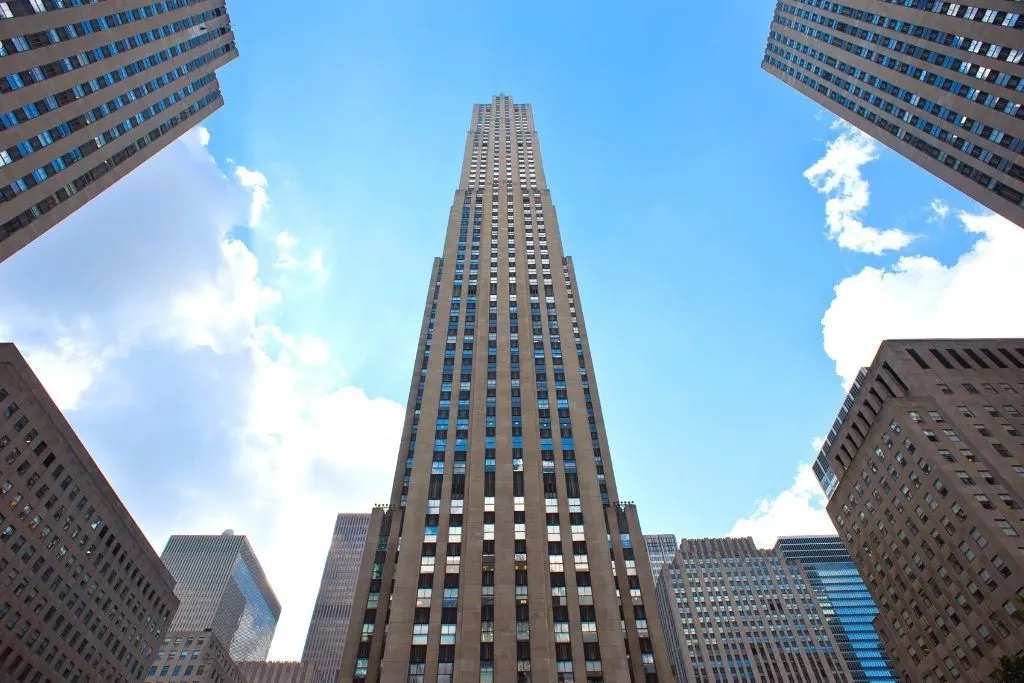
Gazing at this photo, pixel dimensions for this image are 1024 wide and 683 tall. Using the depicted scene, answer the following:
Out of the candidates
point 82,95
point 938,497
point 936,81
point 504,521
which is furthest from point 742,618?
point 82,95

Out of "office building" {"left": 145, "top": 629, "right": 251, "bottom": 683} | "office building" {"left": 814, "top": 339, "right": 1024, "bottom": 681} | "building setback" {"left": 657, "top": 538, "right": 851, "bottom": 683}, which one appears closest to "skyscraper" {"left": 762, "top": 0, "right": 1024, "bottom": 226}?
"office building" {"left": 814, "top": 339, "right": 1024, "bottom": 681}

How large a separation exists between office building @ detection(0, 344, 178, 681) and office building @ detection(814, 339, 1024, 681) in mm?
119052

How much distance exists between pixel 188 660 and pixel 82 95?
13112 cm

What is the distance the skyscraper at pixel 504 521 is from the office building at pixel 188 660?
339 ft

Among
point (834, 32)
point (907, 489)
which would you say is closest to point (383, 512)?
point (907, 489)

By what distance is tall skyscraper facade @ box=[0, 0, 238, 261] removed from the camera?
191 feet

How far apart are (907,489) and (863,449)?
11.5 metres

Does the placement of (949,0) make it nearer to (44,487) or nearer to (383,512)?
(383,512)

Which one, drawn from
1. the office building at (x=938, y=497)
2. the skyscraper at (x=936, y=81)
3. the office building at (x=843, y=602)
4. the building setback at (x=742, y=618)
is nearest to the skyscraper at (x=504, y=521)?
the office building at (x=938, y=497)

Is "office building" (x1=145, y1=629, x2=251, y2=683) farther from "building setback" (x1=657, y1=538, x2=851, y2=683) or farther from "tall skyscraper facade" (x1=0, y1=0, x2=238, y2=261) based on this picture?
"tall skyscraper facade" (x1=0, y1=0, x2=238, y2=261)

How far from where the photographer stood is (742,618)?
15388 cm

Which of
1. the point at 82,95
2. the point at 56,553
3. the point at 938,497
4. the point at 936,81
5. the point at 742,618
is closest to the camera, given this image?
the point at 82,95

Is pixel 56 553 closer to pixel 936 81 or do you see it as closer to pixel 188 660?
pixel 188 660

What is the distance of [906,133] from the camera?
83500 mm
